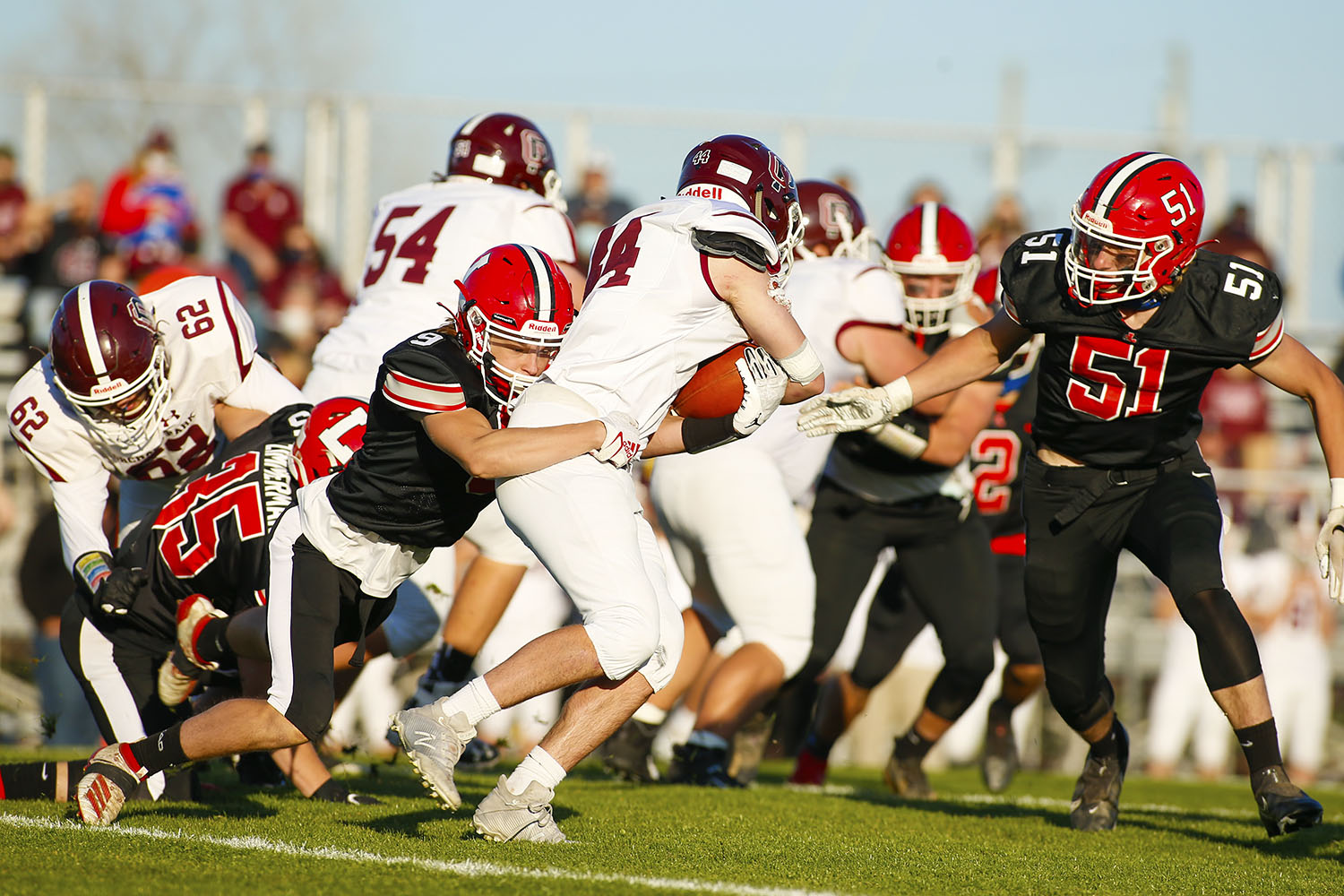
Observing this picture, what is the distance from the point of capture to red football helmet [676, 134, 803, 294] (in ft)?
14.9

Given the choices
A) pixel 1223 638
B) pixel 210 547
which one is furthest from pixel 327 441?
pixel 1223 638

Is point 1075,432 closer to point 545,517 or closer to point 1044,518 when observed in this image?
point 1044,518

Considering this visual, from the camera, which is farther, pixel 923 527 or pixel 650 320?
pixel 923 527

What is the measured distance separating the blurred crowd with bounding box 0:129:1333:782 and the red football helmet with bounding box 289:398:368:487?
183 inches

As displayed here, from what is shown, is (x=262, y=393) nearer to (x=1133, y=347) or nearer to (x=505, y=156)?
(x=505, y=156)

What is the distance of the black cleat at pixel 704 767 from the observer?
577 cm

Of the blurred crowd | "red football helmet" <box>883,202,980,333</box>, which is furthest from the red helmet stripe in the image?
the blurred crowd

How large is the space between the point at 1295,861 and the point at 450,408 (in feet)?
9.07

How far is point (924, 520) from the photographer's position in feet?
19.6

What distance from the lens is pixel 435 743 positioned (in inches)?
145

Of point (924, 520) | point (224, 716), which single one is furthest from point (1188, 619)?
point (224, 716)

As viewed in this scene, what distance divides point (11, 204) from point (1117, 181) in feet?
30.1

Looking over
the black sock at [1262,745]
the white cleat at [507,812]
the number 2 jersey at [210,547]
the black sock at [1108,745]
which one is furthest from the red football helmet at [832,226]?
the white cleat at [507,812]

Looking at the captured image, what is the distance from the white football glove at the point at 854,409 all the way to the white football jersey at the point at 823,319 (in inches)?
25.3
